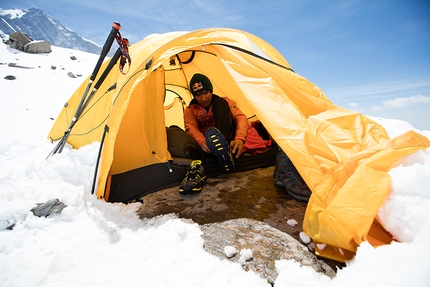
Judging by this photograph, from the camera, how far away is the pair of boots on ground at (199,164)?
2.70m

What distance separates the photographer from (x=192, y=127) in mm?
3488

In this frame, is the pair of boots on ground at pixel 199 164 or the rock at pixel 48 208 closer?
the rock at pixel 48 208

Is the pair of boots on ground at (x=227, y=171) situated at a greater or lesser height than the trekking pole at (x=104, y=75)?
lesser

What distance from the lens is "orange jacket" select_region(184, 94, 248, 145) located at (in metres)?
3.33

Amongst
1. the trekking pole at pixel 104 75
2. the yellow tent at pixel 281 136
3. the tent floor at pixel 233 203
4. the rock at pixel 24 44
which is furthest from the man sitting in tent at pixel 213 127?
the rock at pixel 24 44

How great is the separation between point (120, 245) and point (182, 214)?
0.65 metres

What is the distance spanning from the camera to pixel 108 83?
10.6ft

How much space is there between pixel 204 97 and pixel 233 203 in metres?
1.82

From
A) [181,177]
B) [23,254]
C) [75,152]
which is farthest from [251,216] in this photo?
[75,152]

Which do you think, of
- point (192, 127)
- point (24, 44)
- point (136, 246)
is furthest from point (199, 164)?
point (24, 44)

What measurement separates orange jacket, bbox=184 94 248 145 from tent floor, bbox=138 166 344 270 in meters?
0.67

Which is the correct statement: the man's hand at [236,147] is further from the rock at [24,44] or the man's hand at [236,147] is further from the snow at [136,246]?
the rock at [24,44]

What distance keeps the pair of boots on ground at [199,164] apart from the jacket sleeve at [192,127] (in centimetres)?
47

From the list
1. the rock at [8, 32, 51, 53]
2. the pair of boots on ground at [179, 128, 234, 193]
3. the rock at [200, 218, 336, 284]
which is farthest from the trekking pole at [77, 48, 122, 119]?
the rock at [8, 32, 51, 53]
